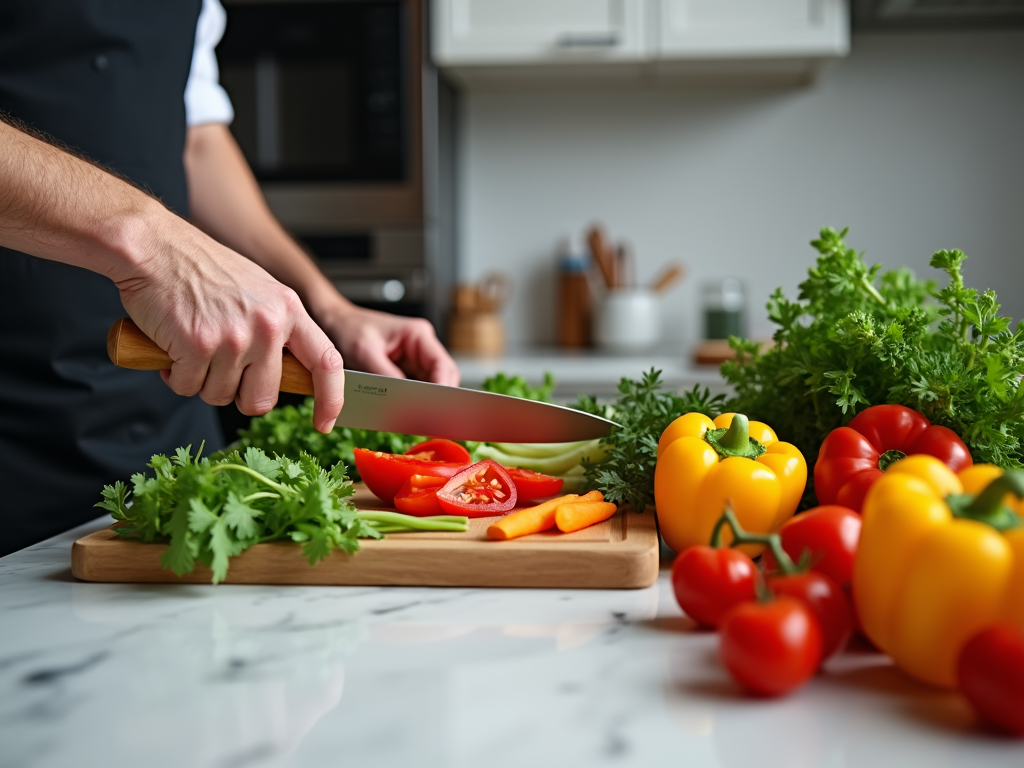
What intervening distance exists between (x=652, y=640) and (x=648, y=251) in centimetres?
256

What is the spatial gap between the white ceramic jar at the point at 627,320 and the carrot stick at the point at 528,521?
6.75 ft

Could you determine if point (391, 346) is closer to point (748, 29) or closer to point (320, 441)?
point (320, 441)

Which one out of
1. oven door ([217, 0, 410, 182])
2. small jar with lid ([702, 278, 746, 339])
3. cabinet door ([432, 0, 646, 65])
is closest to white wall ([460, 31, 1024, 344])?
small jar with lid ([702, 278, 746, 339])

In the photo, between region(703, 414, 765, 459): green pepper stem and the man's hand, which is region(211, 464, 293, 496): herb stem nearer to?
the man's hand

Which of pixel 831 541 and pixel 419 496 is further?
pixel 419 496

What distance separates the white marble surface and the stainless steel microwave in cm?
198

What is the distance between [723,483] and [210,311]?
529 mm

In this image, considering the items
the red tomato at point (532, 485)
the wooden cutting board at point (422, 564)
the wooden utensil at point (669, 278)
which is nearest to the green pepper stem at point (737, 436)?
the wooden cutting board at point (422, 564)

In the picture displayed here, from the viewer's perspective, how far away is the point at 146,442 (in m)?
1.62

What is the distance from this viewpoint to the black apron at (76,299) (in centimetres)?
148

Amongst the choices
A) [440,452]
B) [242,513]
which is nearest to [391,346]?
[440,452]

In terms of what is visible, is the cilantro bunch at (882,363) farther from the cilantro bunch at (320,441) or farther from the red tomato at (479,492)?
the cilantro bunch at (320,441)

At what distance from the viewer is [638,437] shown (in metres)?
1.08

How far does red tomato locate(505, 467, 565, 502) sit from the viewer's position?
107 cm
